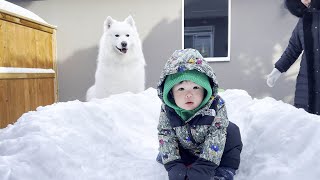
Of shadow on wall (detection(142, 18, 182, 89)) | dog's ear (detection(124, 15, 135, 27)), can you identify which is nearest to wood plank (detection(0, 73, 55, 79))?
dog's ear (detection(124, 15, 135, 27))

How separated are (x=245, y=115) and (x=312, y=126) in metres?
0.77

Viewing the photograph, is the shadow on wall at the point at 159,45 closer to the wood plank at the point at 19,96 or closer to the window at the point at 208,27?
the window at the point at 208,27

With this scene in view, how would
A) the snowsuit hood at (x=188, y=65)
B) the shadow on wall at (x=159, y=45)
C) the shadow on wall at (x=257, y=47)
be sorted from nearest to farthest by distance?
the snowsuit hood at (x=188, y=65) < the shadow on wall at (x=257, y=47) < the shadow on wall at (x=159, y=45)

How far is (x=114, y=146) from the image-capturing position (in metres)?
2.04

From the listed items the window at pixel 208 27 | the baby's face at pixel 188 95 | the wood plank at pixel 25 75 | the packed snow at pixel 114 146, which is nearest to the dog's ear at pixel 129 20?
the wood plank at pixel 25 75

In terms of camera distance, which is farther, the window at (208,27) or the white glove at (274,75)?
the window at (208,27)

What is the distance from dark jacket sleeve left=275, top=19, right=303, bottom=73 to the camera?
3016mm

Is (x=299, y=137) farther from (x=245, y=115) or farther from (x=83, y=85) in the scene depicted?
(x=83, y=85)

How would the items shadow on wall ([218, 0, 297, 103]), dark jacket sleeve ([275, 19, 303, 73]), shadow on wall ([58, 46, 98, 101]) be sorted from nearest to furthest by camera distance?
1. dark jacket sleeve ([275, 19, 303, 73])
2. shadow on wall ([218, 0, 297, 103])
3. shadow on wall ([58, 46, 98, 101])

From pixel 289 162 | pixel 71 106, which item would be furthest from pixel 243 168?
pixel 71 106

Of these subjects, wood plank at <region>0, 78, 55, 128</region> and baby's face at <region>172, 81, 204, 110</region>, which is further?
wood plank at <region>0, 78, 55, 128</region>

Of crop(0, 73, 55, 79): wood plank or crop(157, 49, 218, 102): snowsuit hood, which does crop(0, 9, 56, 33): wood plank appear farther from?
crop(157, 49, 218, 102): snowsuit hood

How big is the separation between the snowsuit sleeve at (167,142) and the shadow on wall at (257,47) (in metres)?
4.84

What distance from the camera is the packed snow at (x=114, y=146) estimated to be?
1.48 metres
